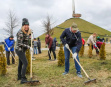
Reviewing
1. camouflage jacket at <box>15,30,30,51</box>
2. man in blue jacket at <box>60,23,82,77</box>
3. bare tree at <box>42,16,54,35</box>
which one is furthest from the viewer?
bare tree at <box>42,16,54,35</box>

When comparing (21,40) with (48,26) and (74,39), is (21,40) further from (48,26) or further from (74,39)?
(48,26)

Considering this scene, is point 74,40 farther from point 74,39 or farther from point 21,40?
point 21,40

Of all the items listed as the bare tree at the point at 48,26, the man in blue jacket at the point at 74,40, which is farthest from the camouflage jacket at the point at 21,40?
the bare tree at the point at 48,26

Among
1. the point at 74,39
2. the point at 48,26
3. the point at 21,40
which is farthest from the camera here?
the point at 48,26

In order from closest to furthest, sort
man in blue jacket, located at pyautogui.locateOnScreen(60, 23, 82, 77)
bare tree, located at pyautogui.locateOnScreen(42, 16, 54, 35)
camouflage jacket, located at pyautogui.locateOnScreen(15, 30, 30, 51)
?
camouflage jacket, located at pyautogui.locateOnScreen(15, 30, 30, 51), man in blue jacket, located at pyautogui.locateOnScreen(60, 23, 82, 77), bare tree, located at pyautogui.locateOnScreen(42, 16, 54, 35)

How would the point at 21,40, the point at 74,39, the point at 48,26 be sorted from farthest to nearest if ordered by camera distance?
the point at 48,26
the point at 74,39
the point at 21,40

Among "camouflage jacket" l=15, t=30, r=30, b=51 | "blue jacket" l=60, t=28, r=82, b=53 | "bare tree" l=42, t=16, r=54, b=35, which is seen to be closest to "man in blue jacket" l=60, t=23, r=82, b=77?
"blue jacket" l=60, t=28, r=82, b=53

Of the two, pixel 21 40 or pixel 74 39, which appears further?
pixel 74 39

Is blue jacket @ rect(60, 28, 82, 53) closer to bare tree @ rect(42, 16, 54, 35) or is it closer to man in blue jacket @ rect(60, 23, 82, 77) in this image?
Answer: man in blue jacket @ rect(60, 23, 82, 77)

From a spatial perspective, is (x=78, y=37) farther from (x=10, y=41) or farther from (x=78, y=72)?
(x=10, y=41)

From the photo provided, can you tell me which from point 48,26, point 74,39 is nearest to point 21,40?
point 74,39

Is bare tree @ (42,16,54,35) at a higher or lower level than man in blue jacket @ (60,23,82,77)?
higher

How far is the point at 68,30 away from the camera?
5.60 meters

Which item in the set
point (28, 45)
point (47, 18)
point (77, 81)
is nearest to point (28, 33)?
point (28, 45)
